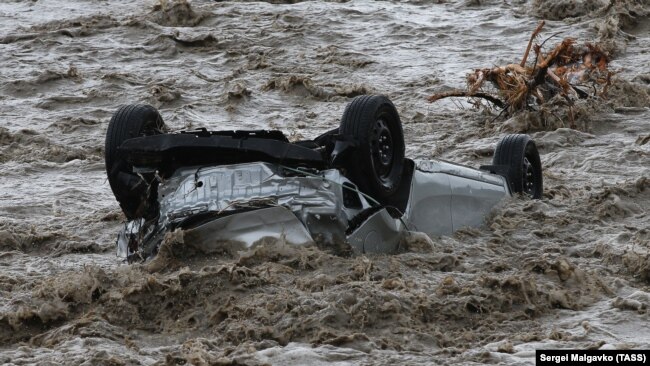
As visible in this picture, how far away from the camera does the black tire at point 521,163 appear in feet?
35.5

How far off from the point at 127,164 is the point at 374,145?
63.9 inches

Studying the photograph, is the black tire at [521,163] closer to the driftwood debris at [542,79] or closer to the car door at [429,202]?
the car door at [429,202]

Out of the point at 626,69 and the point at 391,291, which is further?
the point at 626,69

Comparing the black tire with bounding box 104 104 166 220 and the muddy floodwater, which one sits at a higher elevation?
the black tire with bounding box 104 104 166 220

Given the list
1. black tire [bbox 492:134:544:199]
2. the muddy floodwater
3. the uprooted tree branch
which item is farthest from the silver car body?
the uprooted tree branch

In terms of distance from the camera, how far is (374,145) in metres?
8.88

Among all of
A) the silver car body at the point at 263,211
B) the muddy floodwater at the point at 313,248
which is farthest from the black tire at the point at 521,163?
the silver car body at the point at 263,211

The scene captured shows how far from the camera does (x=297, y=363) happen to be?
6.99m

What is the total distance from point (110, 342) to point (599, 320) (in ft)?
9.01

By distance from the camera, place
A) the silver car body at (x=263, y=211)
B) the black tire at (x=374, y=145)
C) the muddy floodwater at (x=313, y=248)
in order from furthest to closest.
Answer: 1. the black tire at (x=374, y=145)
2. the silver car body at (x=263, y=211)
3. the muddy floodwater at (x=313, y=248)

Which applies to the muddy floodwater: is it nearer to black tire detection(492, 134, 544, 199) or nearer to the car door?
the car door

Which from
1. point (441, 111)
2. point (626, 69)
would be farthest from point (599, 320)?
point (626, 69)

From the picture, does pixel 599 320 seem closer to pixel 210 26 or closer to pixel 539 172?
pixel 539 172

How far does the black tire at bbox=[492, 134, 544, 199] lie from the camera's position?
35.5 feet
